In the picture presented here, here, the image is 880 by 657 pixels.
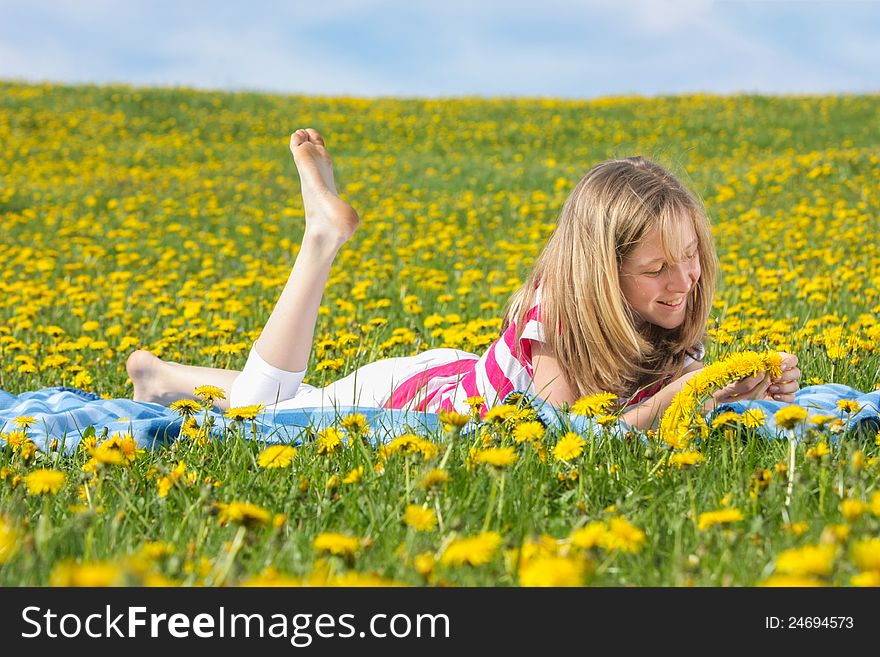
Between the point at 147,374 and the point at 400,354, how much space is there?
997 millimetres

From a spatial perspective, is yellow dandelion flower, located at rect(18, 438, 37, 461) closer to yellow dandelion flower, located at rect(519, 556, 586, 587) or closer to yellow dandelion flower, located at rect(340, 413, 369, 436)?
yellow dandelion flower, located at rect(340, 413, 369, 436)

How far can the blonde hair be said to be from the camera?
8.36ft

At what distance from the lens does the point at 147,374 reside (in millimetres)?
3244

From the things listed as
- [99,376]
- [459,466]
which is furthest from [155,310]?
[459,466]

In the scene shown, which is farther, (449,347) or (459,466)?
(449,347)

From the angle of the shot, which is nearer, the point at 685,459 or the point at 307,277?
the point at 685,459

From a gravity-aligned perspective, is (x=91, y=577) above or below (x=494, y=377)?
below

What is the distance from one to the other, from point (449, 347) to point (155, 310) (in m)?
2.08

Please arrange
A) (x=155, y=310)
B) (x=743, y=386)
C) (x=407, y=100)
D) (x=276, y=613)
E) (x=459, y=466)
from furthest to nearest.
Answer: (x=407, y=100) → (x=155, y=310) → (x=743, y=386) → (x=459, y=466) → (x=276, y=613)

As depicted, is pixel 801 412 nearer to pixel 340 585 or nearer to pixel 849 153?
pixel 340 585

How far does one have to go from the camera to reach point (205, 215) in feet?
28.0

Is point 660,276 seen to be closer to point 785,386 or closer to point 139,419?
point 785,386

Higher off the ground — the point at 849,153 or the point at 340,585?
the point at 849,153

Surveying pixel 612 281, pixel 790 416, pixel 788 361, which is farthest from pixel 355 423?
pixel 788 361
